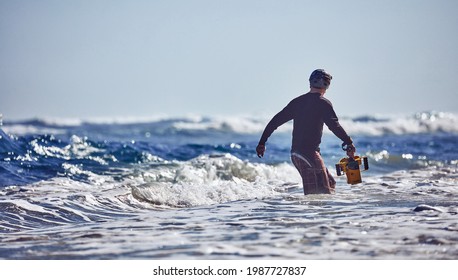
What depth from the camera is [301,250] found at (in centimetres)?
575

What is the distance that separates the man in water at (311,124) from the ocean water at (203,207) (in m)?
0.39

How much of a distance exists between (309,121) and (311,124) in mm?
38

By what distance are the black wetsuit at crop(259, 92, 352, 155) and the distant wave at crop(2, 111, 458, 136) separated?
53.5 feet

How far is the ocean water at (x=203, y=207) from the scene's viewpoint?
5.91 meters

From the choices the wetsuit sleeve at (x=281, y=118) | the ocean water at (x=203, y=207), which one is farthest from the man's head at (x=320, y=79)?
the ocean water at (x=203, y=207)

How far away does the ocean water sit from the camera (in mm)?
5906

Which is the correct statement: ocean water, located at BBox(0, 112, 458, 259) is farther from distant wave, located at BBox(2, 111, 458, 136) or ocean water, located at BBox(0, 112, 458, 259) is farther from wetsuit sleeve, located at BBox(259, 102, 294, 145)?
distant wave, located at BBox(2, 111, 458, 136)

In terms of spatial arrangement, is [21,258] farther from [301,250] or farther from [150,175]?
[150,175]

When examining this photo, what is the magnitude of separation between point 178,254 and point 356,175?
3.03 m

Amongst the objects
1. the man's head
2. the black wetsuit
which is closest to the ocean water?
the black wetsuit

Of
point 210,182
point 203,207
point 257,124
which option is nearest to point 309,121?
point 203,207

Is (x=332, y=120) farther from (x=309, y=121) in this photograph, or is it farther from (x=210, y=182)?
(x=210, y=182)

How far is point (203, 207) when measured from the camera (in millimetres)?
8562
